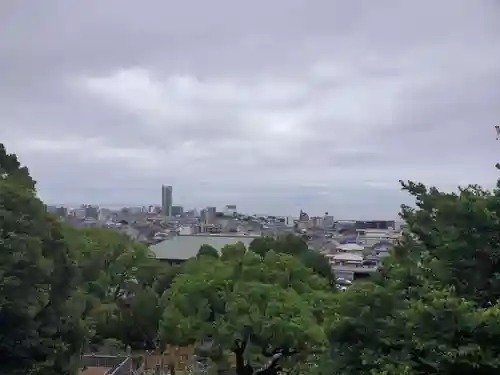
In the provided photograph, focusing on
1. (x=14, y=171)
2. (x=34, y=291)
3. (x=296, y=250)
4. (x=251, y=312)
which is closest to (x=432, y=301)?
(x=34, y=291)

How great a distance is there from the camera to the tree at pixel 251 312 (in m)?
13.7

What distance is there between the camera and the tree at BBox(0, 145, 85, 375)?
31.5ft

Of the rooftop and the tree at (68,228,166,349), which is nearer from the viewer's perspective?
the tree at (68,228,166,349)

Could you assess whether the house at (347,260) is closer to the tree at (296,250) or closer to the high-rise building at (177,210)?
the tree at (296,250)

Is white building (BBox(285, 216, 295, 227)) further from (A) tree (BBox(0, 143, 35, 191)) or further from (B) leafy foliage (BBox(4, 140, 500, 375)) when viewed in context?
(A) tree (BBox(0, 143, 35, 191))

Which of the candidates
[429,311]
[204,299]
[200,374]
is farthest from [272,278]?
[429,311]

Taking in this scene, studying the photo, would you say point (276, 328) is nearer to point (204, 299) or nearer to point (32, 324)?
point (204, 299)

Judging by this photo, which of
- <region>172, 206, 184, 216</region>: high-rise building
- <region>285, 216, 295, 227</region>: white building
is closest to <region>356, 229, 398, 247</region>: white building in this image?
<region>285, 216, 295, 227</region>: white building

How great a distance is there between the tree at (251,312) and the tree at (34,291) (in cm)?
383

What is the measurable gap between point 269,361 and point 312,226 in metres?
73.8

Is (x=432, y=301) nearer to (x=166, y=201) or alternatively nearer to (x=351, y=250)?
(x=351, y=250)

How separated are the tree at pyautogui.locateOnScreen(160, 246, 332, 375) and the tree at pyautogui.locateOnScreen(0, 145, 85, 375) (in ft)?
12.6

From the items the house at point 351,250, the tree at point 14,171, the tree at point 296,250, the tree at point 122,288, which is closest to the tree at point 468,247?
the tree at point 14,171

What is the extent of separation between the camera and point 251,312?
45.4 ft
